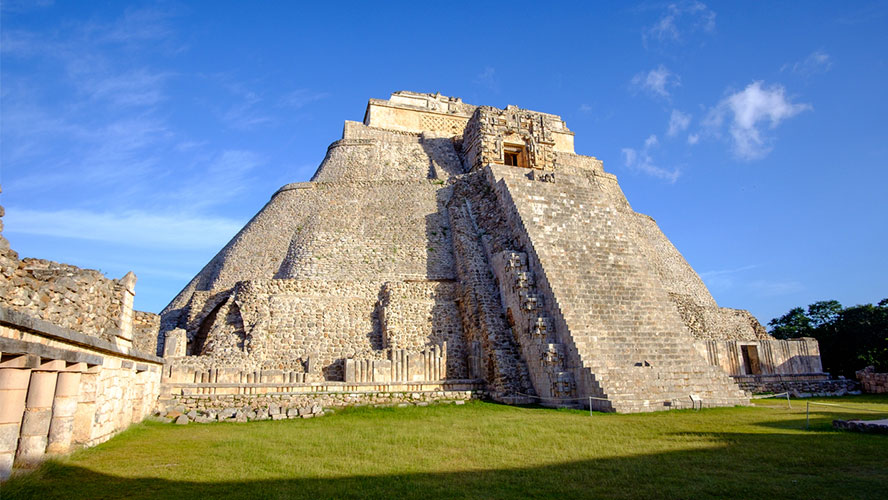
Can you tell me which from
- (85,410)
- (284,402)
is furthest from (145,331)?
(85,410)

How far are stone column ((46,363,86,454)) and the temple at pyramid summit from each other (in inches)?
226

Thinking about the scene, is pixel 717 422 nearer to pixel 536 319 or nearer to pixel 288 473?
pixel 536 319

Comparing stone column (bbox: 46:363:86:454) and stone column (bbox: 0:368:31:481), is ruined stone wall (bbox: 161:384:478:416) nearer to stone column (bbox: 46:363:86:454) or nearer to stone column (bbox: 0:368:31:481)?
stone column (bbox: 46:363:86:454)

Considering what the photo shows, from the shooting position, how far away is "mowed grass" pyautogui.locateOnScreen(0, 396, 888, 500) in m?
5.50

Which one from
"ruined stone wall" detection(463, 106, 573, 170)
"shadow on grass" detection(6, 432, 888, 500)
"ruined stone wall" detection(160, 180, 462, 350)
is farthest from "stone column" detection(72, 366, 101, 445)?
"ruined stone wall" detection(463, 106, 573, 170)

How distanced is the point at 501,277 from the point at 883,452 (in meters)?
10.3

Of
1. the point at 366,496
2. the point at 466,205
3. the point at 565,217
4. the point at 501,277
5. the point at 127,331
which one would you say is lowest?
the point at 366,496

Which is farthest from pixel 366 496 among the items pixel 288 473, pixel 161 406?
pixel 161 406

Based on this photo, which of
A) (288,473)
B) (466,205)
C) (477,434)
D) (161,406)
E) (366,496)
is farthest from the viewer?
(466,205)

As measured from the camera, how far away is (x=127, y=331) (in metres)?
9.59

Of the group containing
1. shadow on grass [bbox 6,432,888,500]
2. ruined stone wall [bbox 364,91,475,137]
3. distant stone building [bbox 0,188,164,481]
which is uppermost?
ruined stone wall [bbox 364,91,475,137]

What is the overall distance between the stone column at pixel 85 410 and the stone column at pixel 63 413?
0.42 meters

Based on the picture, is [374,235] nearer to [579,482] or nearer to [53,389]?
[53,389]

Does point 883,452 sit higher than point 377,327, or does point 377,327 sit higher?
point 377,327
